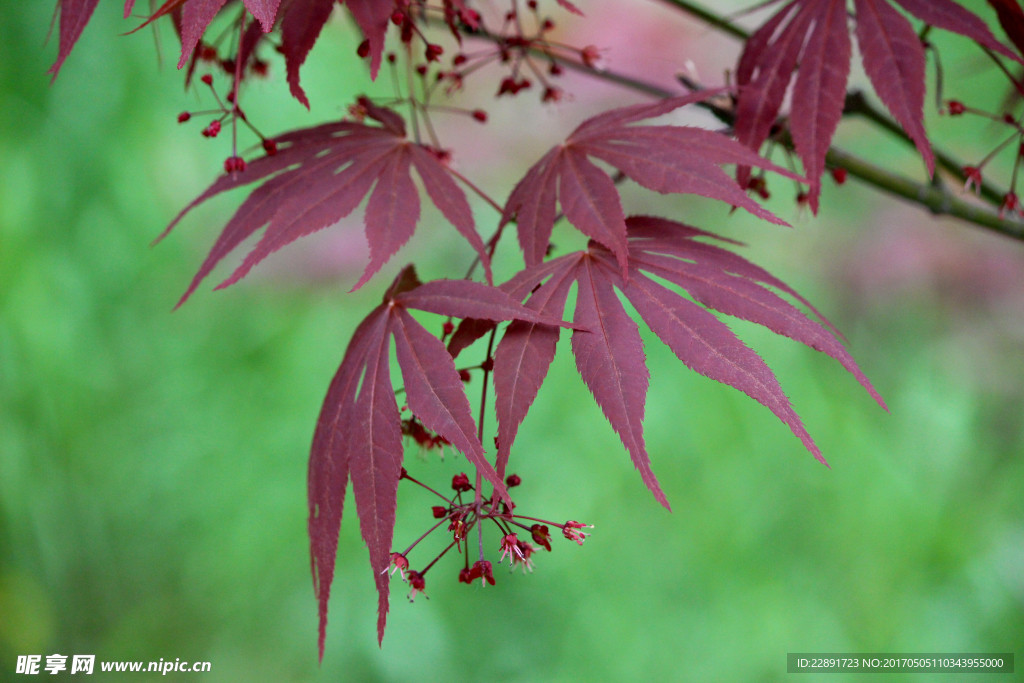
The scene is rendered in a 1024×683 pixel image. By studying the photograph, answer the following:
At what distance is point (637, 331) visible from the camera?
448 millimetres

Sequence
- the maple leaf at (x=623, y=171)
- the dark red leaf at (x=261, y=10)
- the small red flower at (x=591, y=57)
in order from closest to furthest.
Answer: the dark red leaf at (x=261, y=10), the maple leaf at (x=623, y=171), the small red flower at (x=591, y=57)

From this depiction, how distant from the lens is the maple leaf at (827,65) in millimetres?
507

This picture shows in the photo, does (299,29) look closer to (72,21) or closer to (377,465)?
(72,21)

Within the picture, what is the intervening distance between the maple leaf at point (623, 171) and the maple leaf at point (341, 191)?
0.15 ft

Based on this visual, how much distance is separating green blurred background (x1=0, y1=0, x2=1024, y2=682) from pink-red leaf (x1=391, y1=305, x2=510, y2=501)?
119 cm

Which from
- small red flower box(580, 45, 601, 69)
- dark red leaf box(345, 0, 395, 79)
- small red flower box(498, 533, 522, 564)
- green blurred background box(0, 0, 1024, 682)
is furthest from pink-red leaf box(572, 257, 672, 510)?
green blurred background box(0, 0, 1024, 682)

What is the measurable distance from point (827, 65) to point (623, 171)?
18 centimetres

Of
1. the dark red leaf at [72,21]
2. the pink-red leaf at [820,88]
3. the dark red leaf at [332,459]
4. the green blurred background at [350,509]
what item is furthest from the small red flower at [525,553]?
the green blurred background at [350,509]

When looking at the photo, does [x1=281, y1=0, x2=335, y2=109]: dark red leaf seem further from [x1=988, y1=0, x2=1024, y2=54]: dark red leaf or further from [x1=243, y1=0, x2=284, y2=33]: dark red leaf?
[x1=988, y1=0, x2=1024, y2=54]: dark red leaf

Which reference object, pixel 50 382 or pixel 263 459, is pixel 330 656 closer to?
pixel 263 459

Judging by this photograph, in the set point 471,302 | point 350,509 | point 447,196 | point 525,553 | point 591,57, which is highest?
point 350,509

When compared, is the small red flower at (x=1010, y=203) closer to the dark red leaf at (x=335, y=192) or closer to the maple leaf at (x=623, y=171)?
the maple leaf at (x=623, y=171)

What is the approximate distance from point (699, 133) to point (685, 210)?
5.95 ft

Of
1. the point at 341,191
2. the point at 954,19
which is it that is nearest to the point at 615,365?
the point at 341,191
